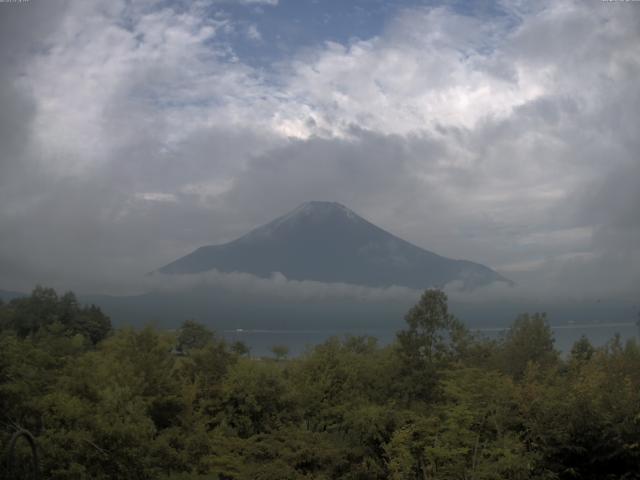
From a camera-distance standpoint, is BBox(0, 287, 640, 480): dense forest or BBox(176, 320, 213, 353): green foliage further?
BBox(176, 320, 213, 353): green foliage

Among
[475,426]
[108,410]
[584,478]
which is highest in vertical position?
[108,410]

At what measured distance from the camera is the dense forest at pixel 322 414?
1377 cm

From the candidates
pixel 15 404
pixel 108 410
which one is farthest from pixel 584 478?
pixel 15 404

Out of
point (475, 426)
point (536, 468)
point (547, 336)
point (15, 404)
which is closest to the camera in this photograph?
point (15, 404)

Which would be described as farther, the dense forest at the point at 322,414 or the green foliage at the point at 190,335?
the green foliage at the point at 190,335

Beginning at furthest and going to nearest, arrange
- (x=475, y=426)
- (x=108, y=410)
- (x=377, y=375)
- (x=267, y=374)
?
1. (x=377, y=375)
2. (x=267, y=374)
3. (x=475, y=426)
4. (x=108, y=410)

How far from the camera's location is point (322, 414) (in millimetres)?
23375

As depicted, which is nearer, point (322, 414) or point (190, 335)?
point (322, 414)

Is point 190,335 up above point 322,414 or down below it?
above

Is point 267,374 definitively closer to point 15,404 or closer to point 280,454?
point 280,454

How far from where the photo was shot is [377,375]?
26078 mm

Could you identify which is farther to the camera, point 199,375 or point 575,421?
point 199,375

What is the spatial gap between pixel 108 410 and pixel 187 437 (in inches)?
182

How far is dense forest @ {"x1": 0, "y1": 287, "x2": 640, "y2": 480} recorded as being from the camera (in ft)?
45.2
